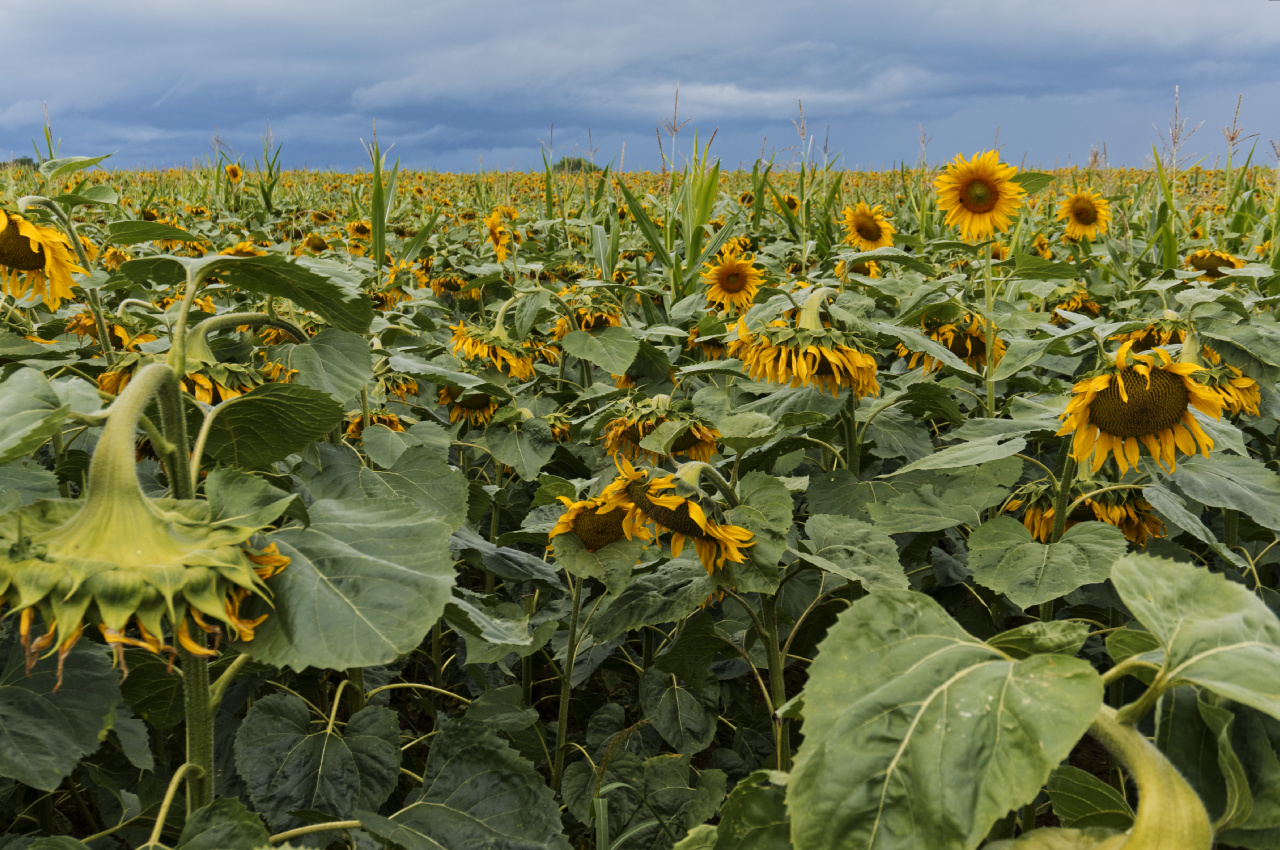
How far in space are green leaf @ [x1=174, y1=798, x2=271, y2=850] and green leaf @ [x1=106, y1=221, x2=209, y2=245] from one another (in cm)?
88

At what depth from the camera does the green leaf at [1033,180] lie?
266 centimetres

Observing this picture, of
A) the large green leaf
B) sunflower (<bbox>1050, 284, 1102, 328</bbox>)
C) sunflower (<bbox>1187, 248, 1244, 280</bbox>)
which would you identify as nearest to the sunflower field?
the large green leaf

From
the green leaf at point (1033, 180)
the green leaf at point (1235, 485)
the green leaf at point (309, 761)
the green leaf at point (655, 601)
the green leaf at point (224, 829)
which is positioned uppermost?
the green leaf at point (1033, 180)

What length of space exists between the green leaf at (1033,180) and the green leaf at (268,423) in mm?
2304

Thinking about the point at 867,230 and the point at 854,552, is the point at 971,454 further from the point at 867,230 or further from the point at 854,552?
the point at 867,230

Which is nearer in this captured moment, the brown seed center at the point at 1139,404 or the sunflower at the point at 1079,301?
the brown seed center at the point at 1139,404

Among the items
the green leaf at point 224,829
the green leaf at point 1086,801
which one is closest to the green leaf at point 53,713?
the green leaf at point 224,829

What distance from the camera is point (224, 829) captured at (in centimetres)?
80

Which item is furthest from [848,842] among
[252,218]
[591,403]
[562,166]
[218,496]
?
[562,166]

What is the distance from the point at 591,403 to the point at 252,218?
8055 millimetres

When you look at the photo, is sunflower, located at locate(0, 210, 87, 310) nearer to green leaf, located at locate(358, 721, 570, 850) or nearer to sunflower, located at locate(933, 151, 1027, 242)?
green leaf, located at locate(358, 721, 570, 850)

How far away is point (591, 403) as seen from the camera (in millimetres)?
2809

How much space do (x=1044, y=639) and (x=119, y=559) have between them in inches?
26.2

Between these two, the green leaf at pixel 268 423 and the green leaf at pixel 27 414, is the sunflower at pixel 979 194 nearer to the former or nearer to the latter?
the green leaf at pixel 268 423
